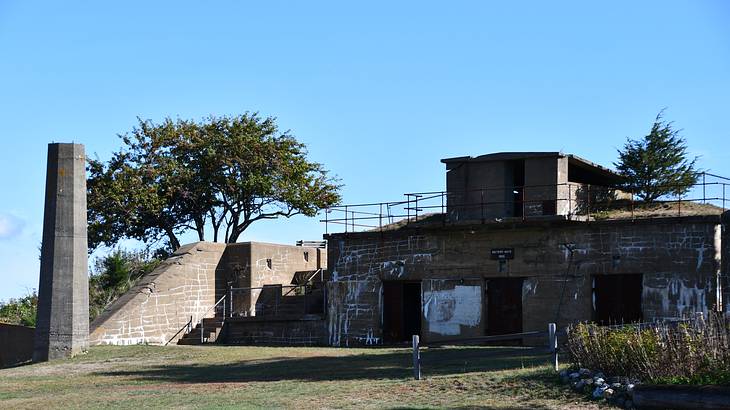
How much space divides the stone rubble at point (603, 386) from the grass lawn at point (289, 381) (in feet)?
0.85

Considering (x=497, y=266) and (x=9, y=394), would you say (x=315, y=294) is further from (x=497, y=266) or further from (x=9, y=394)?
(x=9, y=394)

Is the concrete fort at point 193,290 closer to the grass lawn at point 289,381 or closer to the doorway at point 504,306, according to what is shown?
the grass lawn at point 289,381

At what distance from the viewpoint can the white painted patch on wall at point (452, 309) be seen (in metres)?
31.9

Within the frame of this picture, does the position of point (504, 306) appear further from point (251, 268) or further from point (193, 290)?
point (193, 290)

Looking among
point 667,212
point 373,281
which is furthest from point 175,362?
point 667,212

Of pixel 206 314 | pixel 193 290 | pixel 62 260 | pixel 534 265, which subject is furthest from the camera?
pixel 206 314

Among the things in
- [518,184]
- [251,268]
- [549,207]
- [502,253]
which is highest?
[518,184]

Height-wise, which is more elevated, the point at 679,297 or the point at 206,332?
the point at 679,297

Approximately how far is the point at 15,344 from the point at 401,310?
1307 centimetres

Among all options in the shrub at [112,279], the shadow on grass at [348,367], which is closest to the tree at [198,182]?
the shrub at [112,279]

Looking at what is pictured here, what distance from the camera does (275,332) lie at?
A: 35438 mm

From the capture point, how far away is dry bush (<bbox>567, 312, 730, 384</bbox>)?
1585 centimetres

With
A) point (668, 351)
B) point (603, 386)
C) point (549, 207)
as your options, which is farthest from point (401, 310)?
point (668, 351)

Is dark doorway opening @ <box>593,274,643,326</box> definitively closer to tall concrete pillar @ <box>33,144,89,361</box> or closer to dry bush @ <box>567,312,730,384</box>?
dry bush @ <box>567,312,730,384</box>
